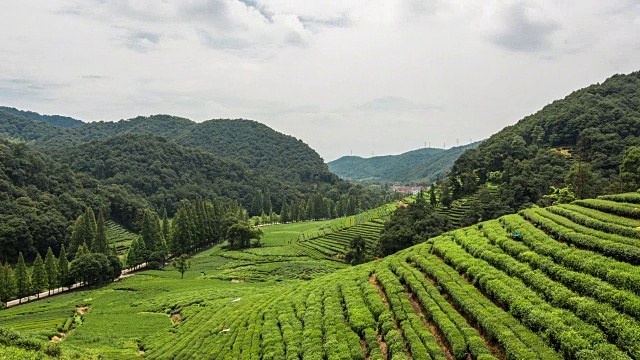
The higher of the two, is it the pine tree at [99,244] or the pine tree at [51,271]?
the pine tree at [99,244]

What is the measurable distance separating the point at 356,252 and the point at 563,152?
51.4 metres

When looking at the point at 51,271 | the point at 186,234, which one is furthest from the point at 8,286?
the point at 186,234

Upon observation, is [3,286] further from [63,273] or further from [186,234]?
[186,234]

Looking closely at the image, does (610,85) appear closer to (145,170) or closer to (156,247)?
(156,247)

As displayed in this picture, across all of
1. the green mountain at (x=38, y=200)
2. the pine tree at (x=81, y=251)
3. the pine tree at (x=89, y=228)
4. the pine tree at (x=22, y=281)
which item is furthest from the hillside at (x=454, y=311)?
the green mountain at (x=38, y=200)

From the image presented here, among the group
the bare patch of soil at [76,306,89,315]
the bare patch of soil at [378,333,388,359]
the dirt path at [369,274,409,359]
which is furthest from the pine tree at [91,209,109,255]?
the bare patch of soil at [378,333,388,359]

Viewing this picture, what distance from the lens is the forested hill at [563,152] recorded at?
62.2 meters

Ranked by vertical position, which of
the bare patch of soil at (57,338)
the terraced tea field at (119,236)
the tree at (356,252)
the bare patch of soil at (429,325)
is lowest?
the tree at (356,252)

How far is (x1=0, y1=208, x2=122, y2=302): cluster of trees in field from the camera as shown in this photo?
159 feet

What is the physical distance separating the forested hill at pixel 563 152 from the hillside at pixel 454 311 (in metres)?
30.1

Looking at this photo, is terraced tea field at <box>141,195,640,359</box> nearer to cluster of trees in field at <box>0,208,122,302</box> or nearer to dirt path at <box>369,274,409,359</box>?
dirt path at <box>369,274,409,359</box>

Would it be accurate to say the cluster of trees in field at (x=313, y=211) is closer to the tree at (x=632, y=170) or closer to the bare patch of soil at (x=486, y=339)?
the tree at (x=632, y=170)

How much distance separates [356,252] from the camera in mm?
62844

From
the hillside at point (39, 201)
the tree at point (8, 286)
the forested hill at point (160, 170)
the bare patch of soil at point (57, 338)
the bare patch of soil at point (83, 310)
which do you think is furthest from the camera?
the forested hill at point (160, 170)
